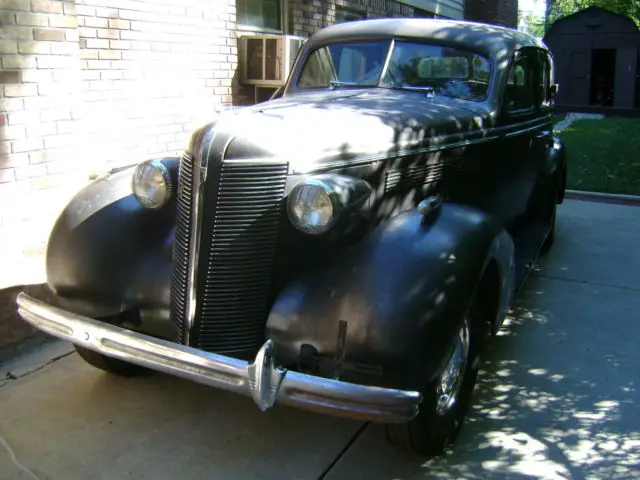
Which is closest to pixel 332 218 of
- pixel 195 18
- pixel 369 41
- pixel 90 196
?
pixel 90 196

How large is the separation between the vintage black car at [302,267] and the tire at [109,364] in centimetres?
1

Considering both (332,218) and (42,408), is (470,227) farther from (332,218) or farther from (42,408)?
(42,408)

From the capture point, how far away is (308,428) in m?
3.21

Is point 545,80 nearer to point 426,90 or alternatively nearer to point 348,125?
point 426,90

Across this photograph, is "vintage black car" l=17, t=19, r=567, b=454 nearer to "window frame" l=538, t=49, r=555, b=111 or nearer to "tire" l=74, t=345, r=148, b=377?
"tire" l=74, t=345, r=148, b=377

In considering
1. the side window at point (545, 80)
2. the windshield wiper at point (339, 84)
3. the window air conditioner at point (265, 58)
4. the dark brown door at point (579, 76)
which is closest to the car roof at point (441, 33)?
the windshield wiper at point (339, 84)

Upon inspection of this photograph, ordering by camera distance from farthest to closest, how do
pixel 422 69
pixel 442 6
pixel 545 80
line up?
pixel 442 6, pixel 545 80, pixel 422 69

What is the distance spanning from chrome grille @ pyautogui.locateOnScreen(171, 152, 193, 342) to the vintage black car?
0.01 m

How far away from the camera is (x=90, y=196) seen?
3291 mm

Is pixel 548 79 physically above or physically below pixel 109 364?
above

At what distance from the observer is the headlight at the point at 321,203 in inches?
103

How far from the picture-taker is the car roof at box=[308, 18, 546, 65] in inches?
169

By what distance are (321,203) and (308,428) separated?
124 cm

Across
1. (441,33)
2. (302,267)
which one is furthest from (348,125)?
(441,33)
